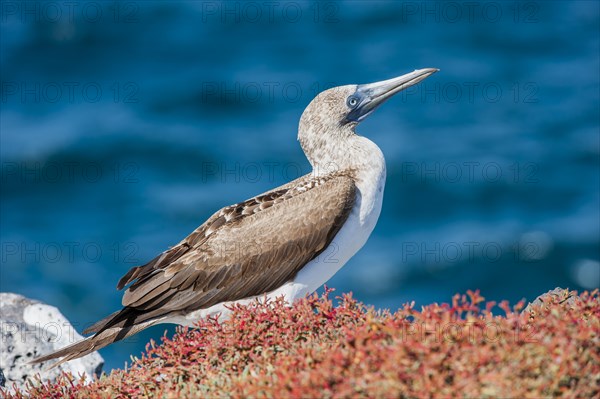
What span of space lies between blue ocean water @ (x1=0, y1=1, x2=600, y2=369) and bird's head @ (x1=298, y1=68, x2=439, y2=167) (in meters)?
10.4

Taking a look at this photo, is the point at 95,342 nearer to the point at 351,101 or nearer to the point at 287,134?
the point at 351,101

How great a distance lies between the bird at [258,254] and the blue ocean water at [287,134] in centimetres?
1044

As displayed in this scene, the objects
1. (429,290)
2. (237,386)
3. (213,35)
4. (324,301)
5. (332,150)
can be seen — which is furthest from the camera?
(213,35)

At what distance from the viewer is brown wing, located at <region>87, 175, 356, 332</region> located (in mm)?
9086

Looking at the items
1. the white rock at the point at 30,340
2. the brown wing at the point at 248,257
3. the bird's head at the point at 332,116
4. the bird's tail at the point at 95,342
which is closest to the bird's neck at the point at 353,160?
the bird's head at the point at 332,116

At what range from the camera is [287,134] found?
24.5 meters

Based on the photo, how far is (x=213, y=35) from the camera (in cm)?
2823

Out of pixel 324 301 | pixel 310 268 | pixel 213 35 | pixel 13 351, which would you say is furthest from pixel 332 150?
pixel 213 35

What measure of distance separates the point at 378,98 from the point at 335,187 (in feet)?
5.18

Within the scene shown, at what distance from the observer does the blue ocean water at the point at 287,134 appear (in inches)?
840

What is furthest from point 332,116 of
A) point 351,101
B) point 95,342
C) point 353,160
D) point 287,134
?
point 287,134

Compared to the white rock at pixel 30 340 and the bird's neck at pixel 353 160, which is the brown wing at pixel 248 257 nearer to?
the bird's neck at pixel 353 160

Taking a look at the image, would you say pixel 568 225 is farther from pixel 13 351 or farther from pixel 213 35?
pixel 13 351

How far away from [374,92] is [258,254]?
7.95ft
